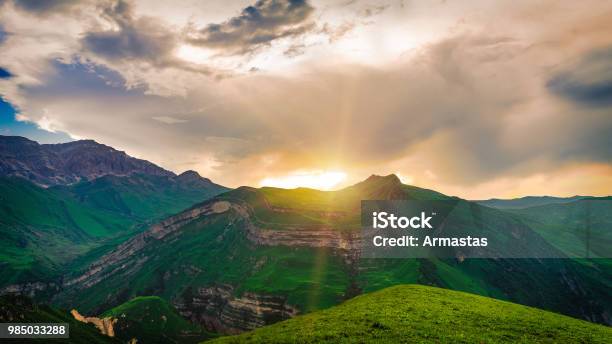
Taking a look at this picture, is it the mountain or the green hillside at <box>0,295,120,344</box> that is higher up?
the mountain

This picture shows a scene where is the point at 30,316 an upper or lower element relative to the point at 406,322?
lower

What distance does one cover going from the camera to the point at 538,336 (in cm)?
5472

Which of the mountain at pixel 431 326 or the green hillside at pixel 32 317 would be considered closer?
the mountain at pixel 431 326

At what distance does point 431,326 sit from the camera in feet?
188

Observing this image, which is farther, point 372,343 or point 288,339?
point 288,339

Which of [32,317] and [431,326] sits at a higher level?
[431,326]

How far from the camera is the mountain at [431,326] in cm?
5353

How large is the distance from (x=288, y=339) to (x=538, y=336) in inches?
1389

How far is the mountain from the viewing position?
176 feet

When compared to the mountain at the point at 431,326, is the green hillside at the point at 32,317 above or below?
below

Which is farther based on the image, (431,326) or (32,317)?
(32,317)

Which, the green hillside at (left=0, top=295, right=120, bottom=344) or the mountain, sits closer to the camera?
the mountain

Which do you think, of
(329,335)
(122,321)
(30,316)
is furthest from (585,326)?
(122,321)

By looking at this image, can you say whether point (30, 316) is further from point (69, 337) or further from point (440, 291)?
point (440, 291)
